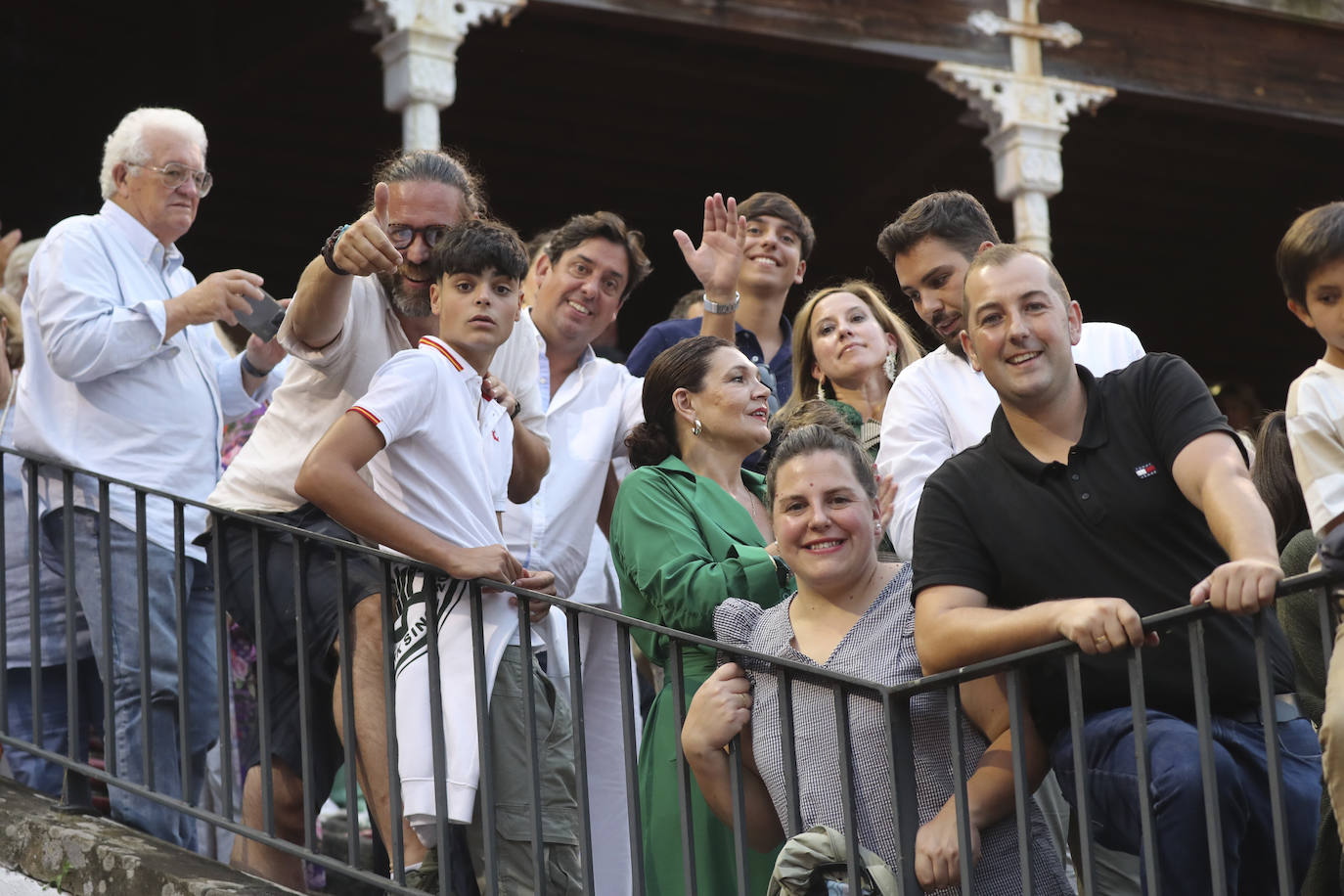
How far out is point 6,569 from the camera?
4875 mm

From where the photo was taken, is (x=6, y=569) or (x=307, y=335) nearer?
(x=307, y=335)

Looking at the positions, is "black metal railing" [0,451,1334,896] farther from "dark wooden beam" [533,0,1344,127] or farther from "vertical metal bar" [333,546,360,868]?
"dark wooden beam" [533,0,1344,127]

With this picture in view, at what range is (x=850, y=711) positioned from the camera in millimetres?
3551

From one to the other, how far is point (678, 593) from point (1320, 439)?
139 cm

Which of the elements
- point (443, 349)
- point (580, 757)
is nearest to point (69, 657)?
point (443, 349)

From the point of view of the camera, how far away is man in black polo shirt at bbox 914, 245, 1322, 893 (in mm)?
3066

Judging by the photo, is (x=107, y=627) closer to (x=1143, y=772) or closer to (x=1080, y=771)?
(x=1080, y=771)

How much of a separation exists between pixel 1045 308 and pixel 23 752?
2.99 meters

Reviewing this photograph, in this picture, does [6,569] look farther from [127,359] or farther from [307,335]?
[307,335]

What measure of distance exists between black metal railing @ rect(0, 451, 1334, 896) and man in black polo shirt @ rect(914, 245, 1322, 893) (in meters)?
0.07

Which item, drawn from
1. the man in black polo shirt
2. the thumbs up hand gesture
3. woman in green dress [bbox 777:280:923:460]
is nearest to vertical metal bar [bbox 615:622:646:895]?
the man in black polo shirt

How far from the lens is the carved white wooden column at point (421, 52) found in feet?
28.6

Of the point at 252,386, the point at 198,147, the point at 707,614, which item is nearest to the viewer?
the point at 707,614

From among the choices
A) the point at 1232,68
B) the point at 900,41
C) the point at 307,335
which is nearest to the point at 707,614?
the point at 307,335
